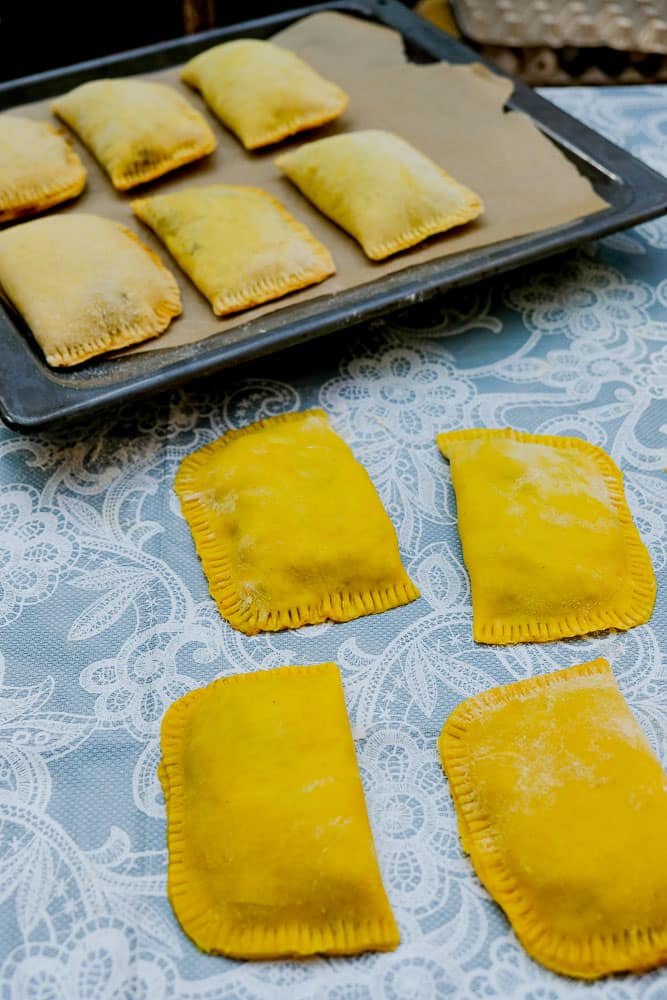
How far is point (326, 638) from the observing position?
1337mm

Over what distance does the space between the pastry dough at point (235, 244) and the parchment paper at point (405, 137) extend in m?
0.03

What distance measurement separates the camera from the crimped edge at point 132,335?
1515mm

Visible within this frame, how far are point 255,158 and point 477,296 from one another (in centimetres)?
60

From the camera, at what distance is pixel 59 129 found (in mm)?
2051

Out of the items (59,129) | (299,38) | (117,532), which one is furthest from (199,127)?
(117,532)

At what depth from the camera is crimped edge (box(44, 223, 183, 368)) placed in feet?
4.97

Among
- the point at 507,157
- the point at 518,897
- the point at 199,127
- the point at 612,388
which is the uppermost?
the point at 199,127

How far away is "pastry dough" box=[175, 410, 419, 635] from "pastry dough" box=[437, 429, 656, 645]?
0.13 metres

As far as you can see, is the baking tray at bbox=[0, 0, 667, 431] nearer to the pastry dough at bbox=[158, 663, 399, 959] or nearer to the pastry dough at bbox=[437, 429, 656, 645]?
the pastry dough at bbox=[437, 429, 656, 645]

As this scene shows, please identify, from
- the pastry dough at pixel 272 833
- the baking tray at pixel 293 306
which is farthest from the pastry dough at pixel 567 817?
the baking tray at pixel 293 306

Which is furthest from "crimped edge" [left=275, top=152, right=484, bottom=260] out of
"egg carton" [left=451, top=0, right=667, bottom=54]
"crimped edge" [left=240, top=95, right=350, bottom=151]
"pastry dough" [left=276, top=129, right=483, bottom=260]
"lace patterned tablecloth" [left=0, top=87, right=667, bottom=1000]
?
"egg carton" [left=451, top=0, right=667, bottom=54]

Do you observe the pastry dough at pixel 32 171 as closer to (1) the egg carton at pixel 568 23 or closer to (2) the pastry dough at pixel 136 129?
(2) the pastry dough at pixel 136 129

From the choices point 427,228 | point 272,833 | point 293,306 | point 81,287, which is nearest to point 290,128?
point 427,228

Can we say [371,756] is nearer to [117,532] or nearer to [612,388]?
[117,532]
